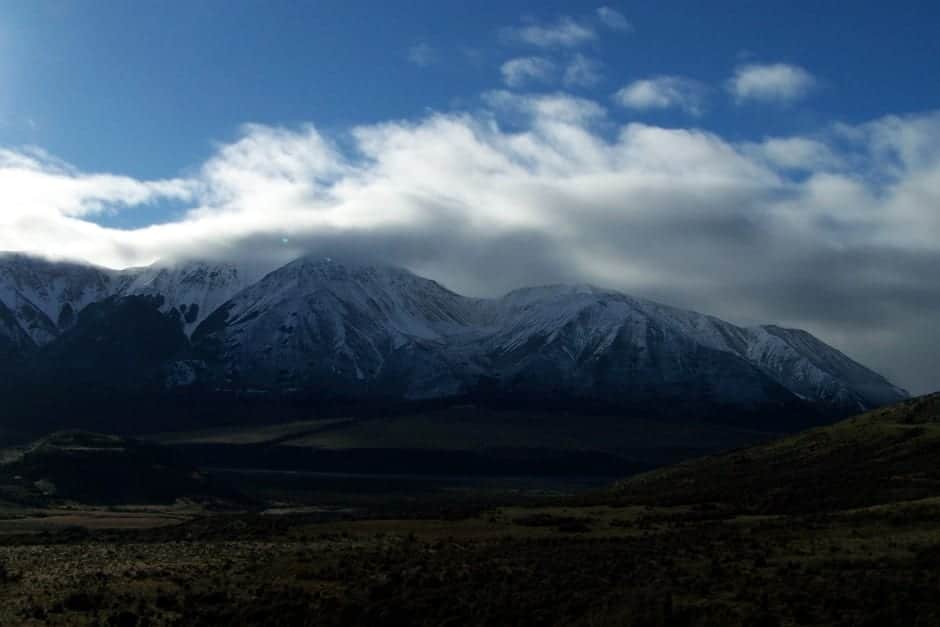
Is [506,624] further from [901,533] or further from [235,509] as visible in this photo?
[235,509]

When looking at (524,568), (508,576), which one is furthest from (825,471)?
(508,576)

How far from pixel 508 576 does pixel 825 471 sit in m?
58.1

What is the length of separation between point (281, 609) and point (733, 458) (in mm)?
90087

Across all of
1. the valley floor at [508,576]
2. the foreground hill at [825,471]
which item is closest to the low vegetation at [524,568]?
the valley floor at [508,576]

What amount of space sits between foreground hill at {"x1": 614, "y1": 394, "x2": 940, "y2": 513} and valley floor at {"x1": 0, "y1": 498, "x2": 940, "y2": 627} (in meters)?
13.4

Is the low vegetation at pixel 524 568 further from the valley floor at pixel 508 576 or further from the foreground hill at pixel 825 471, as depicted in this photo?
the foreground hill at pixel 825 471

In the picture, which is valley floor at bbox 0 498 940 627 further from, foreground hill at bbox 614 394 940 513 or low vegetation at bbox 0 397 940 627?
foreground hill at bbox 614 394 940 513

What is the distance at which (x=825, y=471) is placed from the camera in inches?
3863

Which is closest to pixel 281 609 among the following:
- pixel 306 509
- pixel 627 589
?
pixel 627 589

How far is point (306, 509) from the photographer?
172375 millimetres

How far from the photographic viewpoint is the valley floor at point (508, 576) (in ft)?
130

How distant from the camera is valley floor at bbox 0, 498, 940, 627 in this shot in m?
39.6

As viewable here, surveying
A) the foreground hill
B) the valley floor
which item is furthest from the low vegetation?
the foreground hill

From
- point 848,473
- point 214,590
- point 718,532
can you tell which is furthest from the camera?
point 848,473
